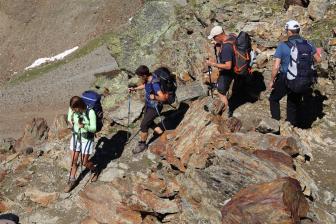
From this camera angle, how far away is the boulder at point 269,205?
30.5 ft

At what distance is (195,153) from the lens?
13.0 metres

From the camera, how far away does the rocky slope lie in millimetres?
11000

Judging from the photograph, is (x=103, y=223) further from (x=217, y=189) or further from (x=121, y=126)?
(x=121, y=126)

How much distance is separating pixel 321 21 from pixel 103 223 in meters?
10.9

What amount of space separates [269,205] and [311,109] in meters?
6.88

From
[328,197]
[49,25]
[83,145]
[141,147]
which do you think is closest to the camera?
[328,197]

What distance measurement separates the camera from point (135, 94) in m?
19.4

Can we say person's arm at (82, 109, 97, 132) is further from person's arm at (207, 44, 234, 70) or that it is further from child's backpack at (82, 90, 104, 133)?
person's arm at (207, 44, 234, 70)

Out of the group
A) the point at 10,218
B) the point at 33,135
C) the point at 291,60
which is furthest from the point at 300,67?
the point at 33,135

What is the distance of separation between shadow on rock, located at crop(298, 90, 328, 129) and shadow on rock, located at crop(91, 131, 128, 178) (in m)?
5.92

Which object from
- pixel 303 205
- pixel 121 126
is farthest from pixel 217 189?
pixel 121 126

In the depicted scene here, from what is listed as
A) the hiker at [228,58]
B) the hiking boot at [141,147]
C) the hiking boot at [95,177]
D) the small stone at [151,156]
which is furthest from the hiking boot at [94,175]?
the hiker at [228,58]

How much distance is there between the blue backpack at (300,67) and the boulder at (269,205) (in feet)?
10.4

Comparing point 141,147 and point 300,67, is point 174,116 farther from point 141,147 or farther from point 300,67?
point 300,67
